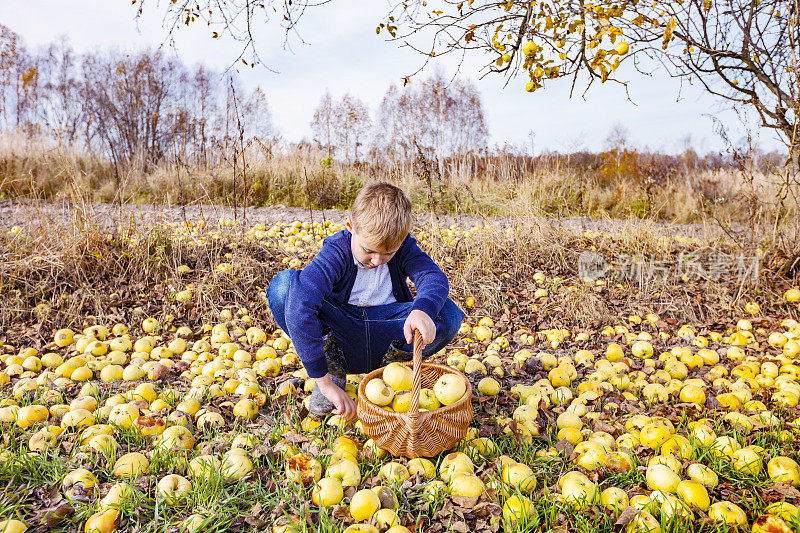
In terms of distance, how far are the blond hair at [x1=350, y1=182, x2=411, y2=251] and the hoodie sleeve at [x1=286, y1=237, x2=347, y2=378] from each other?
0.28 metres

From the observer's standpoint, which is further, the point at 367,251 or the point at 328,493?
the point at 367,251

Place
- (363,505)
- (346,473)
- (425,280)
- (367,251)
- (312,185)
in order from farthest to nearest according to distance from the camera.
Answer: (312,185), (425,280), (367,251), (346,473), (363,505)

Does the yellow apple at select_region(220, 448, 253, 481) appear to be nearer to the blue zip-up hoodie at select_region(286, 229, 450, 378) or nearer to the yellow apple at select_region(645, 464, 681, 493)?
the blue zip-up hoodie at select_region(286, 229, 450, 378)

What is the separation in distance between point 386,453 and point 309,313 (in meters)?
0.68

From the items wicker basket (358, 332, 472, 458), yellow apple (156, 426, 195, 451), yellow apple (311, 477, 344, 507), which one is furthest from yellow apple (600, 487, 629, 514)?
yellow apple (156, 426, 195, 451)

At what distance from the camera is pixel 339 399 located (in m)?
2.12

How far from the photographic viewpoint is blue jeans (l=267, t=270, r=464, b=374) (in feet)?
8.01

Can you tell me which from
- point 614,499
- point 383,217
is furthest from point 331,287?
point 614,499

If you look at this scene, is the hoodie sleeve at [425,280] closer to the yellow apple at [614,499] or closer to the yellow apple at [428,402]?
the yellow apple at [428,402]

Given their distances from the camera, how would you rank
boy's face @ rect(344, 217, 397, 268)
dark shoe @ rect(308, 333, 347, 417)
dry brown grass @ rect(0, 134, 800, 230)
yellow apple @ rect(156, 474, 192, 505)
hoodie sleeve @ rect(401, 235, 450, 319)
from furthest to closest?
dry brown grass @ rect(0, 134, 800, 230) < dark shoe @ rect(308, 333, 347, 417) < hoodie sleeve @ rect(401, 235, 450, 319) < boy's face @ rect(344, 217, 397, 268) < yellow apple @ rect(156, 474, 192, 505)

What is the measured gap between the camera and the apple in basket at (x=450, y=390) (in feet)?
6.57

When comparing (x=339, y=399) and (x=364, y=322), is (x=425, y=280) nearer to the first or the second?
(x=364, y=322)

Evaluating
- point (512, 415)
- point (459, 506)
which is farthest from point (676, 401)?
point (459, 506)

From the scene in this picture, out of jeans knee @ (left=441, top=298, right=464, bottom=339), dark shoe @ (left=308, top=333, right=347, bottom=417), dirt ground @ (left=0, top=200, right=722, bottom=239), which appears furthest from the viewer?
dirt ground @ (left=0, top=200, right=722, bottom=239)
